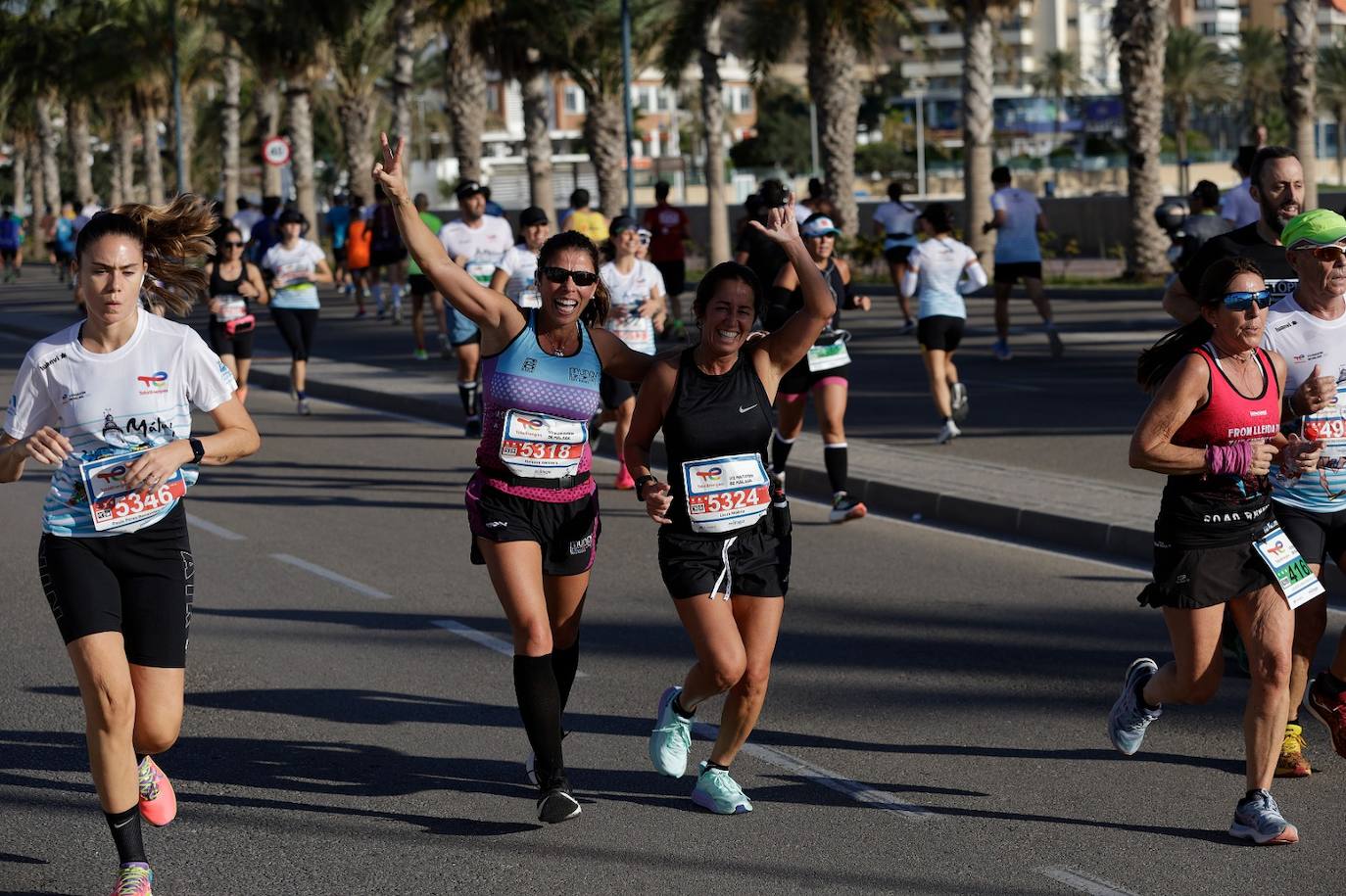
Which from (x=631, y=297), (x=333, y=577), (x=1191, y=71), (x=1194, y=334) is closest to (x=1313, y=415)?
(x=1194, y=334)

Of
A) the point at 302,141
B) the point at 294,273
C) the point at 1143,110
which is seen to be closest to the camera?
the point at 294,273

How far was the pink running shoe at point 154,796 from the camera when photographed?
548cm

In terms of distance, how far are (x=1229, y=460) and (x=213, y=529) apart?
764cm

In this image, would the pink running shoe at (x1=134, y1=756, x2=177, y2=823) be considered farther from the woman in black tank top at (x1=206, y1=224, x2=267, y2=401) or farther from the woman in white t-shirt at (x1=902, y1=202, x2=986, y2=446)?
the woman in black tank top at (x1=206, y1=224, x2=267, y2=401)

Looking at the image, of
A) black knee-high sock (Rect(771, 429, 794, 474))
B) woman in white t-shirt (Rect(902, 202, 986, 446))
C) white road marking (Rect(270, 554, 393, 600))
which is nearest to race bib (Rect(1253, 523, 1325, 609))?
white road marking (Rect(270, 554, 393, 600))

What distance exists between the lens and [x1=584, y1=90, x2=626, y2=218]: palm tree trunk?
121ft

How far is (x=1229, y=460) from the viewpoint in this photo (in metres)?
5.51

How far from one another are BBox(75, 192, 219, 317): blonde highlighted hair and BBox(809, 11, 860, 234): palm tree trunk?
1141 inches

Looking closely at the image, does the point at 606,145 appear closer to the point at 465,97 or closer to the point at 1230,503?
the point at 465,97

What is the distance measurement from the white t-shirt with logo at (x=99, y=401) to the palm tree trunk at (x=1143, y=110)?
23.8 metres

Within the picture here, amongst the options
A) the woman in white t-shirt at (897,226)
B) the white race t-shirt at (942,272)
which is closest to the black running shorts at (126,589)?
the white race t-shirt at (942,272)

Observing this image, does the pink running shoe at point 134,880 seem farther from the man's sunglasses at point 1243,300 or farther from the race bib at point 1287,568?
the man's sunglasses at point 1243,300

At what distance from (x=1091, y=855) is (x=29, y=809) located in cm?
327

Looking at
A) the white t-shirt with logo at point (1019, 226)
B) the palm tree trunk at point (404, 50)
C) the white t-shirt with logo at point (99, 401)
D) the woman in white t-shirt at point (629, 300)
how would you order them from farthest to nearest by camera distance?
the palm tree trunk at point (404, 50) < the white t-shirt with logo at point (1019, 226) < the woman in white t-shirt at point (629, 300) < the white t-shirt with logo at point (99, 401)
